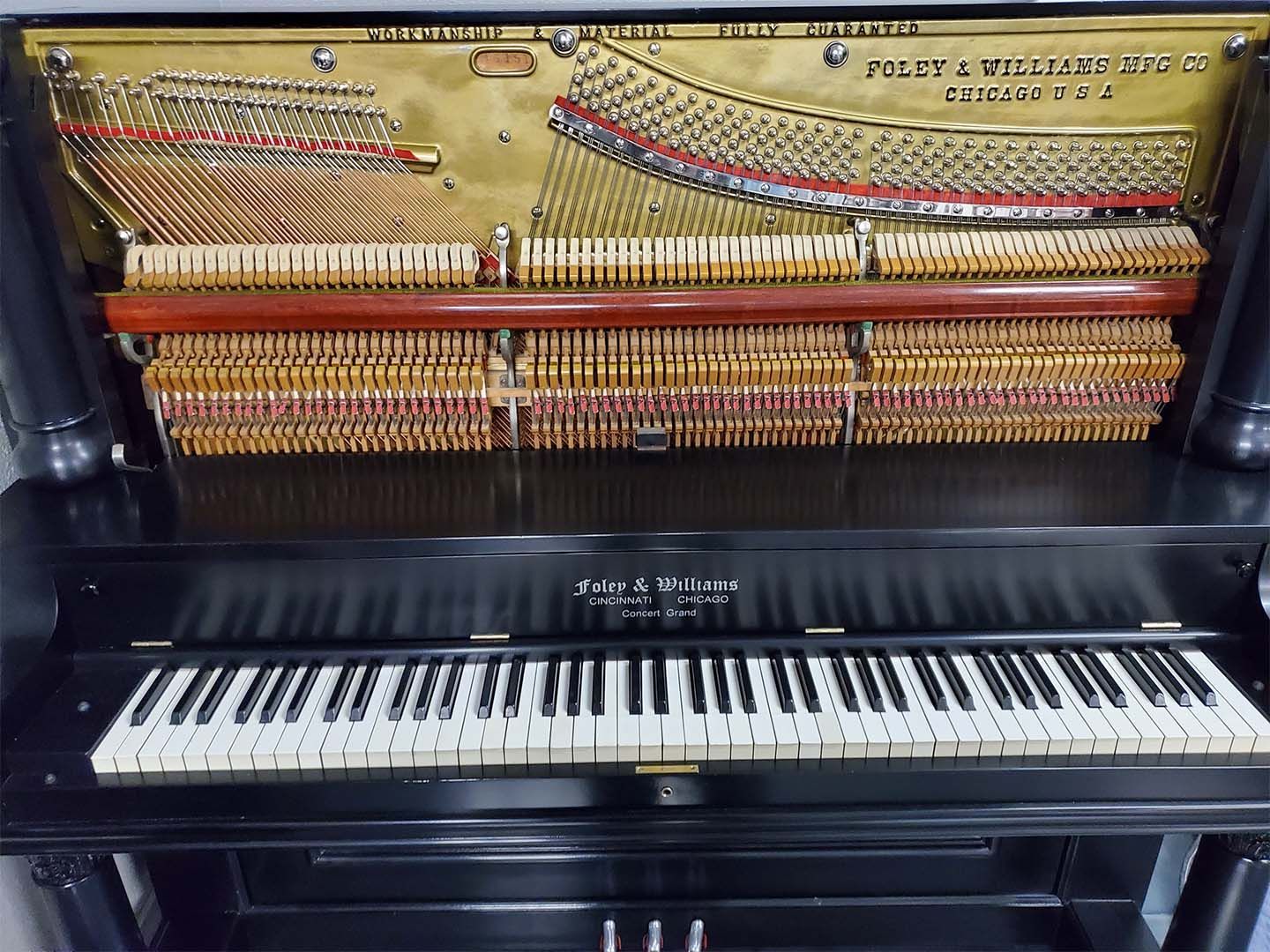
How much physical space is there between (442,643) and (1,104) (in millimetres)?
1221

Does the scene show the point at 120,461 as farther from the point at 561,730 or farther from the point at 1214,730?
the point at 1214,730

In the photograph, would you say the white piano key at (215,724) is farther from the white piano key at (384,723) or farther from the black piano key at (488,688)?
the black piano key at (488,688)

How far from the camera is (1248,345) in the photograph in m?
1.69

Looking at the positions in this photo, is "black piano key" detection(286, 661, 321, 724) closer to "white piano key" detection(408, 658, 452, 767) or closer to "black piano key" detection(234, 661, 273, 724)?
"black piano key" detection(234, 661, 273, 724)

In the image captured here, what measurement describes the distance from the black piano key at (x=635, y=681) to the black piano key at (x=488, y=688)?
0.25 meters

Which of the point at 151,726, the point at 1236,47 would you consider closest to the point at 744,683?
the point at 151,726

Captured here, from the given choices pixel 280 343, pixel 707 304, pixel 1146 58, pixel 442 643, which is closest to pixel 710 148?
pixel 707 304

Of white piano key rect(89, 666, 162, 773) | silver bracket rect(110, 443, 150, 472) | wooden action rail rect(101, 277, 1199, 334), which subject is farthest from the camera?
silver bracket rect(110, 443, 150, 472)

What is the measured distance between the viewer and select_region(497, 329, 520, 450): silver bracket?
5.77 feet

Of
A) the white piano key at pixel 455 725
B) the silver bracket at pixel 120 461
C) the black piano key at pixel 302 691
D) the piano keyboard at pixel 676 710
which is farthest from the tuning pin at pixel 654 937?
the silver bracket at pixel 120 461

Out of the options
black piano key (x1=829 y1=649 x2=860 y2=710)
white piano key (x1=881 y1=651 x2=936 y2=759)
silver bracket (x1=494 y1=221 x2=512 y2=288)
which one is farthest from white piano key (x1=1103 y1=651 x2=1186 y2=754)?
silver bracket (x1=494 y1=221 x2=512 y2=288)

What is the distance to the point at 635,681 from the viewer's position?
1.59m

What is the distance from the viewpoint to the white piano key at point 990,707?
148 cm

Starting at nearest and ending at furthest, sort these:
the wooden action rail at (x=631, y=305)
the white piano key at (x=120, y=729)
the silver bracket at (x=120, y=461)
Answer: the white piano key at (x=120, y=729) → the wooden action rail at (x=631, y=305) → the silver bracket at (x=120, y=461)
